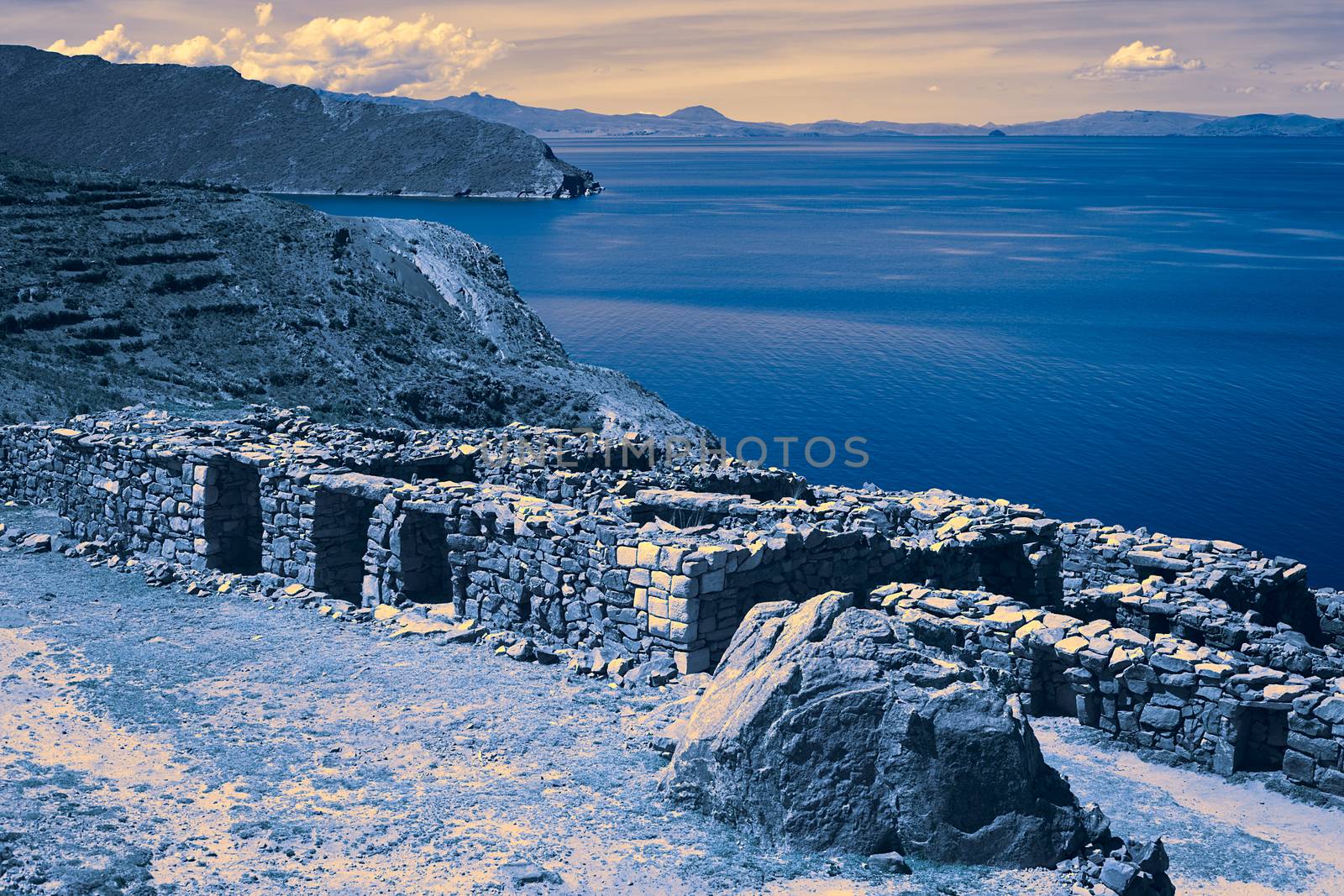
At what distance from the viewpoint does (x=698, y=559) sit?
1389 centimetres

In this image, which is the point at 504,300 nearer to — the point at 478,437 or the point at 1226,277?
the point at 478,437

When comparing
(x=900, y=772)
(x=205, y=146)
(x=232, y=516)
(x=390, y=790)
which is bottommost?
(x=390, y=790)

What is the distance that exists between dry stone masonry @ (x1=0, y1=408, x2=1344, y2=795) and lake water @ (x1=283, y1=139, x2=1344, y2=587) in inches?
1033

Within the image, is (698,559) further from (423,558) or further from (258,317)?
(258,317)

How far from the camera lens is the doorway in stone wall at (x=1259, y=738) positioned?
12516 mm

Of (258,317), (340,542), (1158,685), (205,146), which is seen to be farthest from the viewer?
(205,146)

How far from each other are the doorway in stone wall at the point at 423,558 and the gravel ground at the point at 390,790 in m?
1.76

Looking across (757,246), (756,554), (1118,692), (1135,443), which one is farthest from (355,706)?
(757,246)

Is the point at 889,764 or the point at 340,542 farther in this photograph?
the point at 340,542

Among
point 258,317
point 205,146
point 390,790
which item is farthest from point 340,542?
point 205,146

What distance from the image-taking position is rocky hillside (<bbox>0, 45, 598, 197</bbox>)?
178000 mm

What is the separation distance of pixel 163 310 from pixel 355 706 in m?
43.0

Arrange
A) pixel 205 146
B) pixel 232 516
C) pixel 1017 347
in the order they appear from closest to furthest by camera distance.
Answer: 1. pixel 232 516
2. pixel 1017 347
3. pixel 205 146

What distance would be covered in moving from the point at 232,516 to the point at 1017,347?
64200 millimetres
